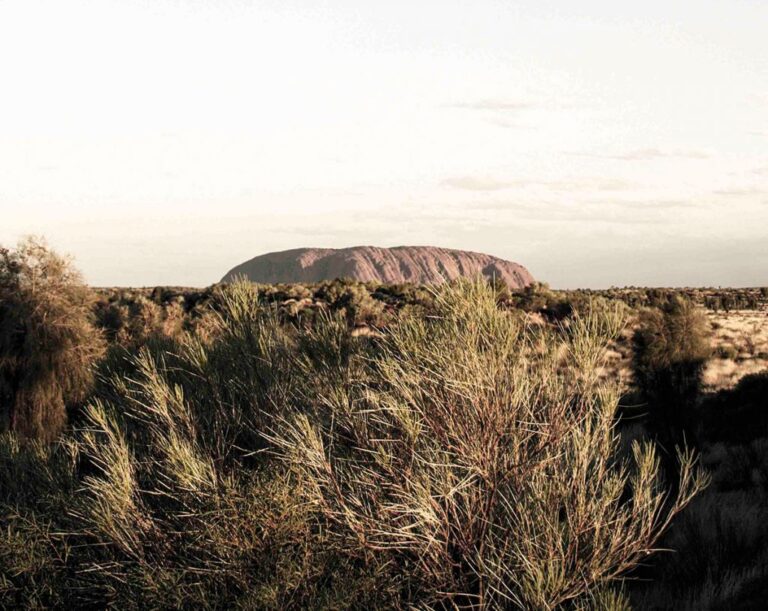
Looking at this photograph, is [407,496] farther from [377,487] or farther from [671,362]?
[671,362]

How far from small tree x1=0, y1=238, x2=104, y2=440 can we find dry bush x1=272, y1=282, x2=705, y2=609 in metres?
18.4

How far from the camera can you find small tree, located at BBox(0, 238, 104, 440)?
24484 millimetres

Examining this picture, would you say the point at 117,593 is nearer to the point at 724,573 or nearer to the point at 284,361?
the point at 284,361

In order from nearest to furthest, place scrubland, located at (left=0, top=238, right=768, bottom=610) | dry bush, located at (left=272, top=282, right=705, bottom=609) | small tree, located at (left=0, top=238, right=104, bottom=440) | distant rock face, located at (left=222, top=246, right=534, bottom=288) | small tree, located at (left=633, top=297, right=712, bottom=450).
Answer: dry bush, located at (left=272, top=282, right=705, bottom=609) → scrubland, located at (left=0, top=238, right=768, bottom=610) → small tree, located at (left=633, top=297, right=712, bottom=450) → small tree, located at (left=0, top=238, right=104, bottom=440) → distant rock face, located at (left=222, top=246, right=534, bottom=288)

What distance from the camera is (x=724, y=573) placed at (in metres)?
10.6

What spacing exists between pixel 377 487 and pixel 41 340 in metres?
20.8

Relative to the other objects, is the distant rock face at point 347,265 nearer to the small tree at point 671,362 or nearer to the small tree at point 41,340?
the small tree at point 671,362

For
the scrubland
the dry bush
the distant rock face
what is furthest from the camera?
the distant rock face

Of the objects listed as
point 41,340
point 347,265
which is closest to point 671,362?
point 41,340

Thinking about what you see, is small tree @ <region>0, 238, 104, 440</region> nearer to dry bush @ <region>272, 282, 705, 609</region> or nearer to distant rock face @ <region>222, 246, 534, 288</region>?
dry bush @ <region>272, 282, 705, 609</region>

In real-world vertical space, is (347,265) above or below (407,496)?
above

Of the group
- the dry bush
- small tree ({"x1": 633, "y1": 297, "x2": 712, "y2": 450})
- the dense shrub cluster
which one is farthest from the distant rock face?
the dry bush

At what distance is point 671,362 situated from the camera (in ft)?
84.0

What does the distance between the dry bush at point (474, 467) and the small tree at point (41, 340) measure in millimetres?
18359
